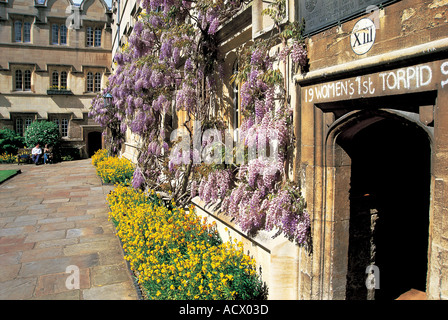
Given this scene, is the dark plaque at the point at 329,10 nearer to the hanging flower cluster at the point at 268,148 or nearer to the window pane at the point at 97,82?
the hanging flower cluster at the point at 268,148

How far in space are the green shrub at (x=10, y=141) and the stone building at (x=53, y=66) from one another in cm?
120

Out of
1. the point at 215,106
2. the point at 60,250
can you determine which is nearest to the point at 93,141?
the point at 60,250

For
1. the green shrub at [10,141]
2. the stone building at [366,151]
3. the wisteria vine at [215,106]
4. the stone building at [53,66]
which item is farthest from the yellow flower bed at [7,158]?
the stone building at [366,151]

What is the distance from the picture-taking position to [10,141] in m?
25.0

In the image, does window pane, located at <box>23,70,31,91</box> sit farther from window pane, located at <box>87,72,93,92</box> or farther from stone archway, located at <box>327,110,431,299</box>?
stone archway, located at <box>327,110,431,299</box>

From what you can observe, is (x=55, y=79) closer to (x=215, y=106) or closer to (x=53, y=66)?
(x=53, y=66)

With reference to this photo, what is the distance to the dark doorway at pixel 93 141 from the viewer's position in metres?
28.6

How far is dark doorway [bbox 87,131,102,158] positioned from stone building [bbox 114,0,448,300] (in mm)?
25515

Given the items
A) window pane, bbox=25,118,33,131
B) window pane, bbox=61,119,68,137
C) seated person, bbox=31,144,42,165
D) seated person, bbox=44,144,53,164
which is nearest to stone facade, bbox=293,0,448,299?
seated person, bbox=31,144,42,165

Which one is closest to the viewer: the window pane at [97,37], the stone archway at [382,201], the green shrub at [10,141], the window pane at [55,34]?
the stone archway at [382,201]

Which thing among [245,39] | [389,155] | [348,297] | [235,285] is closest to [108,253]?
[235,285]

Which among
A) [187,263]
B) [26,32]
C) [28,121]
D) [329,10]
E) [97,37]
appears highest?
[97,37]

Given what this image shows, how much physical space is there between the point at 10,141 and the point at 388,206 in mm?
27410
